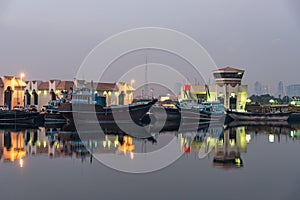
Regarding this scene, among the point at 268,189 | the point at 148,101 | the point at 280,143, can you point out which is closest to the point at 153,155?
the point at 268,189

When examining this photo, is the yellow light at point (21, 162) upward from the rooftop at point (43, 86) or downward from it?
downward

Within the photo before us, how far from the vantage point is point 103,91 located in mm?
53594

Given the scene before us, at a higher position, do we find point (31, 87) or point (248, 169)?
point (31, 87)

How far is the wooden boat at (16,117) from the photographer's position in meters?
34.0

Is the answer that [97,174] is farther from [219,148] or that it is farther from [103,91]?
[103,91]

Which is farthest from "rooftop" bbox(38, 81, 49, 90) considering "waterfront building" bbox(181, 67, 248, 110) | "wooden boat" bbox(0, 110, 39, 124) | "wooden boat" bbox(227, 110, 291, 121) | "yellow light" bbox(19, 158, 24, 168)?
"yellow light" bbox(19, 158, 24, 168)

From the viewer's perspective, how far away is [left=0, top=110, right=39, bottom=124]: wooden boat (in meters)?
34.0

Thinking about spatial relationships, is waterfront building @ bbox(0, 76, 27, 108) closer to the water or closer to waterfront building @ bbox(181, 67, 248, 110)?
waterfront building @ bbox(181, 67, 248, 110)

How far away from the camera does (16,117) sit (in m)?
34.6

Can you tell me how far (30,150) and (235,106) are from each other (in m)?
39.5

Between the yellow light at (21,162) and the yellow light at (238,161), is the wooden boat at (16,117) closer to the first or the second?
the yellow light at (21,162)

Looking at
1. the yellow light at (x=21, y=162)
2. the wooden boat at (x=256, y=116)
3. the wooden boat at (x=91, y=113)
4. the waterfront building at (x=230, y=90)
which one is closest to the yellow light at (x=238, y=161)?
the yellow light at (x=21, y=162)

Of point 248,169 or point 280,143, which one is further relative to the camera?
point 280,143

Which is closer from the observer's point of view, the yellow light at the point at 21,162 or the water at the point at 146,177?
the water at the point at 146,177
